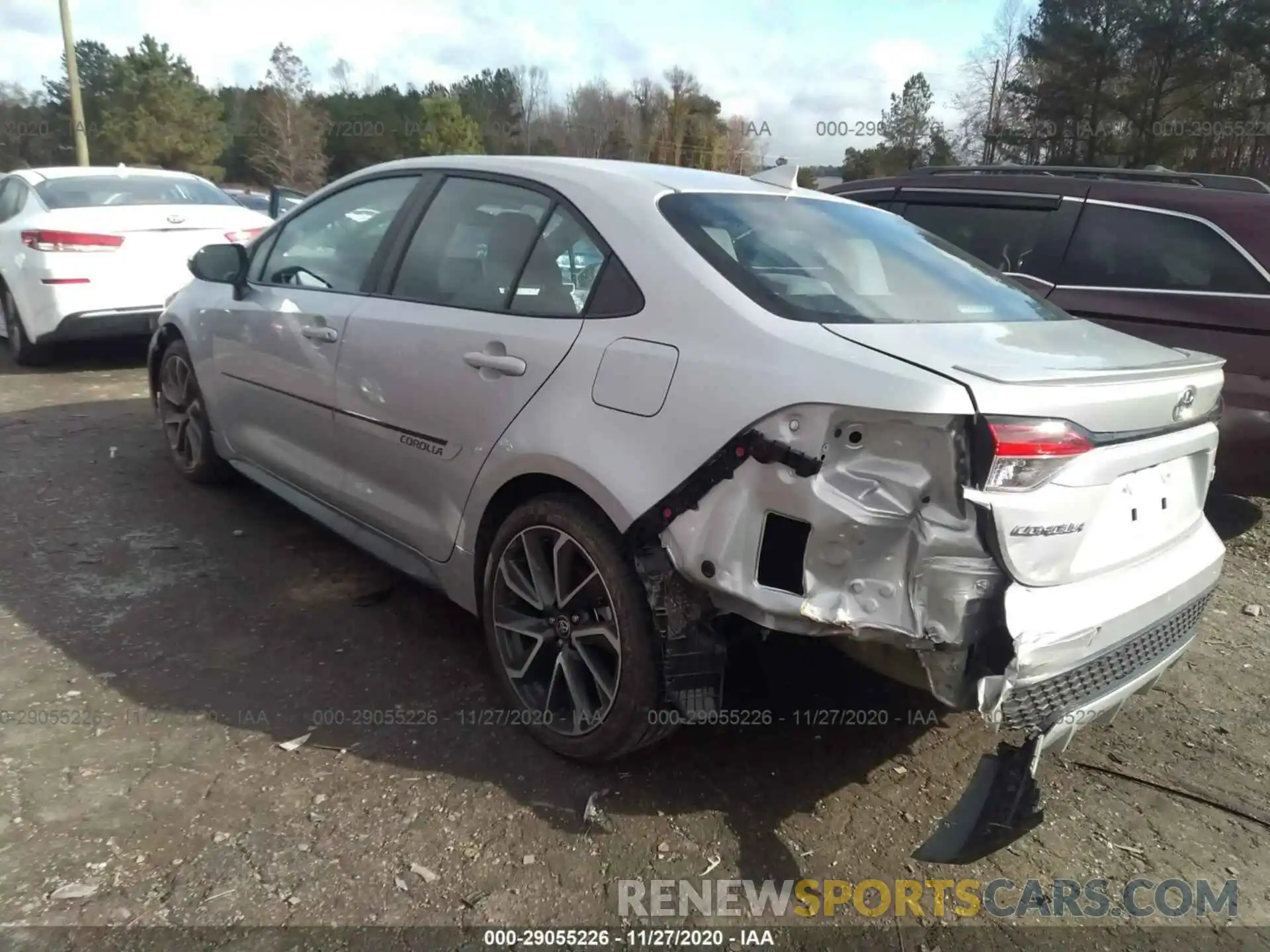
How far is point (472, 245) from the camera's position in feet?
10.1

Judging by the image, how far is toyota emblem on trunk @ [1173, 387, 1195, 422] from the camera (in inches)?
91.4

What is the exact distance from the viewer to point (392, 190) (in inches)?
140

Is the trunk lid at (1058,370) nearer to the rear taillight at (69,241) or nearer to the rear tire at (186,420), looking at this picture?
the rear tire at (186,420)

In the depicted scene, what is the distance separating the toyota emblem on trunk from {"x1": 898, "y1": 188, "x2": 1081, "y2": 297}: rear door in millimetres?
2480

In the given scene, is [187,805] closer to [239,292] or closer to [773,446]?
[773,446]

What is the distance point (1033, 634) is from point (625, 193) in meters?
1.65

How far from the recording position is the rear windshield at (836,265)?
2420 millimetres

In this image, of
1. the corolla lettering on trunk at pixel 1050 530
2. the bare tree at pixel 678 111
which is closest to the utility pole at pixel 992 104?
the bare tree at pixel 678 111

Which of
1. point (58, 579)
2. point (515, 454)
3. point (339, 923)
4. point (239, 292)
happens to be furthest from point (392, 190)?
point (339, 923)

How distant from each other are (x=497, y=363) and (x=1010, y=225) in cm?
355

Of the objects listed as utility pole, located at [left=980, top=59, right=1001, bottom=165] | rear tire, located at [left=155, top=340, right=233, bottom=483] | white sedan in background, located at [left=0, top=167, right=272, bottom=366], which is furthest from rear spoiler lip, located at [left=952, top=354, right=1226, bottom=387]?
utility pole, located at [left=980, top=59, right=1001, bottom=165]

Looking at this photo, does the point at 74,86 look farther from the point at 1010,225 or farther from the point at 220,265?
the point at 1010,225

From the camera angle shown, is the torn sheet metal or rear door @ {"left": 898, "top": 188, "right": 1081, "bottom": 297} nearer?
the torn sheet metal

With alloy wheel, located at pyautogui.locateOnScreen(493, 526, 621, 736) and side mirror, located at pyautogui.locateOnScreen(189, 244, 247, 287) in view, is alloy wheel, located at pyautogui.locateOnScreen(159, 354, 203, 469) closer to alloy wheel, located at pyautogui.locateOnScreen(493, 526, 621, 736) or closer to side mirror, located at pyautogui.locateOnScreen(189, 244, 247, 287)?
side mirror, located at pyautogui.locateOnScreen(189, 244, 247, 287)
